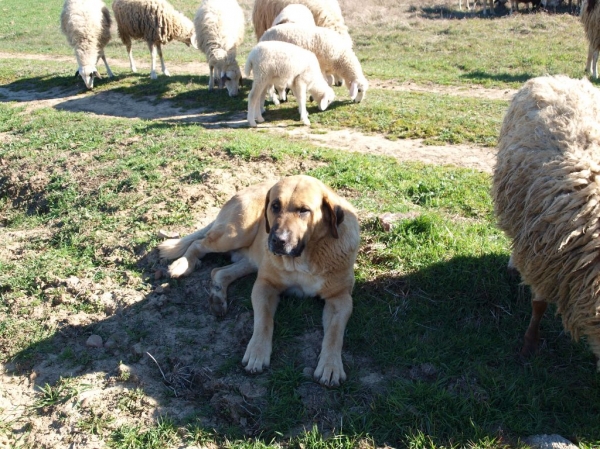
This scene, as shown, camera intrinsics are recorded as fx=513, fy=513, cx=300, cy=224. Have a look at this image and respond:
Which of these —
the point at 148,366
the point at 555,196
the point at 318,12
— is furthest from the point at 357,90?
the point at 148,366

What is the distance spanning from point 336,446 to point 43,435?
77.3 inches

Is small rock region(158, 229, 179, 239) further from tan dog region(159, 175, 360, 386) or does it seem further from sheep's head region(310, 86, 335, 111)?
sheep's head region(310, 86, 335, 111)

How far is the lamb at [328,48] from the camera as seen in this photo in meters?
10.8

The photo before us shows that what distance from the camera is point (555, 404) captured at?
344cm

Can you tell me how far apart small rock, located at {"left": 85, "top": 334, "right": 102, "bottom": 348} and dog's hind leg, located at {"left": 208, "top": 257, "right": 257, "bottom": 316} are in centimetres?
93

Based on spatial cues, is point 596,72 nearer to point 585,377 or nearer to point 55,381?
point 585,377

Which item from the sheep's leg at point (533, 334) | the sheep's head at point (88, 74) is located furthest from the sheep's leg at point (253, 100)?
the sheep's leg at point (533, 334)

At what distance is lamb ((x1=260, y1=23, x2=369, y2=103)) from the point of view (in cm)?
1077

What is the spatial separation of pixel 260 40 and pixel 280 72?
2.24 meters

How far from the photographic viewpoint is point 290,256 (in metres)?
4.12

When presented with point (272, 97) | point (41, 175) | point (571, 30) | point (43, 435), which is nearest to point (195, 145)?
point (41, 175)

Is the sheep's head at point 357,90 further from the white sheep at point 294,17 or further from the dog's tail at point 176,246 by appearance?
the dog's tail at point 176,246

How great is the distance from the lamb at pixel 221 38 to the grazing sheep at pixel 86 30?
3134 mm

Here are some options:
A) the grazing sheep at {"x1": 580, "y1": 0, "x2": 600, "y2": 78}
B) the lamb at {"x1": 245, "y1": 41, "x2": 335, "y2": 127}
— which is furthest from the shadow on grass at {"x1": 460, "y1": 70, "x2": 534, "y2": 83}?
the lamb at {"x1": 245, "y1": 41, "x2": 335, "y2": 127}
